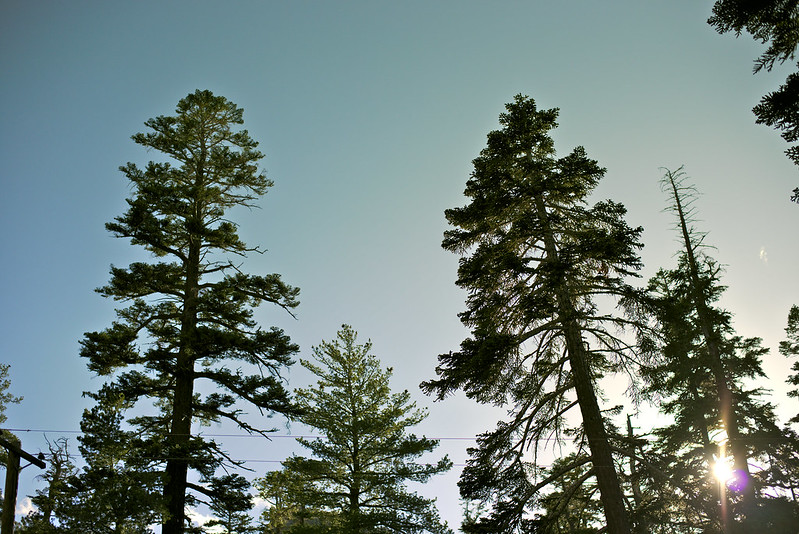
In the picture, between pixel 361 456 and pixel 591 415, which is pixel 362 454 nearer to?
pixel 361 456

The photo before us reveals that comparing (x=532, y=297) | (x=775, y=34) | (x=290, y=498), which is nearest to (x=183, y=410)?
(x=290, y=498)

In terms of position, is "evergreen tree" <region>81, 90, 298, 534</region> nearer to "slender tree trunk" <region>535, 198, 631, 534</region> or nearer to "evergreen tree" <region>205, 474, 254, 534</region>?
"evergreen tree" <region>205, 474, 254, 534</region>

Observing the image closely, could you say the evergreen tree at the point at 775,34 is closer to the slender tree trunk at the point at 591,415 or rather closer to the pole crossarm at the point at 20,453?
the slender tree trunk at the point at 591,415

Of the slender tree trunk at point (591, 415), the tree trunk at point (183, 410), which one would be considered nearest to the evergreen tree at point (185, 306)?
the tree trunk at point (183, 410)

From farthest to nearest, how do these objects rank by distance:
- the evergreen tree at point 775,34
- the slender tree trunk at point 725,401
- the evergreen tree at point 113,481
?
the slender tree trunk at point 725,401, the evergreen tree at point 113,481, the evergreen tree at point 775,34

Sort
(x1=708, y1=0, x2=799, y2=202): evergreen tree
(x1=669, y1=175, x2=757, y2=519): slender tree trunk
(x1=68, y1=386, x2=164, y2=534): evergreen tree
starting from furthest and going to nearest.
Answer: (x1=669, y1=175, x2=757, y2=519): slender tree trunk
(x1=68, y1=386, x2=164, y2=534): evergreen tree
(x1=708, y1=0, x2=799, y2=202): evergreen tree

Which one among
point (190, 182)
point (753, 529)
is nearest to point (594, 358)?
point (753, 529)

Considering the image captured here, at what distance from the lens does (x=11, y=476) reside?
39.1 ft

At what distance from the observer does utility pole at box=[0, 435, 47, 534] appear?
1128cm

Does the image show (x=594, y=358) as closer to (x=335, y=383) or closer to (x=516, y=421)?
(x=516, y=421)

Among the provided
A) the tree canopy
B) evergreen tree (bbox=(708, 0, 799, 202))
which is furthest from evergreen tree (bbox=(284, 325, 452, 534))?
evergreen tree (bbox=(708, 0, 799, 202))

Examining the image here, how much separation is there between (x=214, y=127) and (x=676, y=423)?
2127 cm

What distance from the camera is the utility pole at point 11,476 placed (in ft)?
37.0

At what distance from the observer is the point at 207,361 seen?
640 inches
